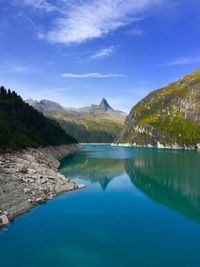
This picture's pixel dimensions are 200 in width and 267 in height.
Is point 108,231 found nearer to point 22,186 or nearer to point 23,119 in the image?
point 22,186

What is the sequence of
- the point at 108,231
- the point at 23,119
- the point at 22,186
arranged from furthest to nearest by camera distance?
the point at 23,119
the point at 22,186
the point at 108,231

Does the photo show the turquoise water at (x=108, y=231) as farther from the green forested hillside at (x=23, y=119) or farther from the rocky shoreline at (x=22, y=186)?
the green forested hillside at (x=23, y=119)

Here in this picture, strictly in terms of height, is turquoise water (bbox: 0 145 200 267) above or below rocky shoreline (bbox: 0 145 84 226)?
below

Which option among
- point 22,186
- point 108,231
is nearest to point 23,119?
point 22,186

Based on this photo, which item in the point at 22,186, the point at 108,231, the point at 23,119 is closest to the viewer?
the point at 108,231

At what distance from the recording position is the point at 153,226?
47688mm

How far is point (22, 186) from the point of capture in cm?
6350

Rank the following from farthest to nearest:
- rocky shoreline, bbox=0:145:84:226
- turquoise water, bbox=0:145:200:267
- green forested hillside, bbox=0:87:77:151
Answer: green forested hillside, bbox=0:87:77:151, rocky shoreline, bbox=0:145:84:226, turquoise water, bbox=0:145:200:267

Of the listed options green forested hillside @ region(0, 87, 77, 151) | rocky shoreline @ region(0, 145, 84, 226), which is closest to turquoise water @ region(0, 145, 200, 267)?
rocky shoreline @ region(0, 145, 84, 226)

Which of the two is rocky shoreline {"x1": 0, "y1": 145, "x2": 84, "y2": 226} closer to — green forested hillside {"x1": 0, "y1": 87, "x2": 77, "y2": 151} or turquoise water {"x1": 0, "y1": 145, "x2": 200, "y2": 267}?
turquoise water {"x1": 0, "y1": 145, "x2": 200, "y2": 267}

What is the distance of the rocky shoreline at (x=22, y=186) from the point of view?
53.1 m

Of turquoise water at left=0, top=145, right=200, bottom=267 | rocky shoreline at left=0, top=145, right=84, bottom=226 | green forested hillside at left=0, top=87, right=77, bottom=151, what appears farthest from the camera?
green forested hillside at left=0, top=87, right=77, bottom=151

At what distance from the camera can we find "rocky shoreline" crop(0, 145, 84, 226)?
53053 millimetres

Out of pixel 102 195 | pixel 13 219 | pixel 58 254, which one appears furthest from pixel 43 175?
pixel 58 254
